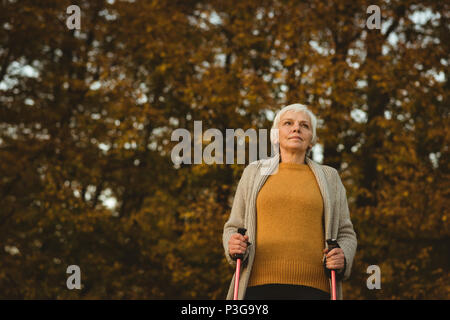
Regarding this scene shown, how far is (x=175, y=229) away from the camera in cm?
959

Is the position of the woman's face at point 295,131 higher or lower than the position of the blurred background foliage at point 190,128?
lower

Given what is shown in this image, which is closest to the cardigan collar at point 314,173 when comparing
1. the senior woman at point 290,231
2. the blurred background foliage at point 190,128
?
the senior woman at point 290,231

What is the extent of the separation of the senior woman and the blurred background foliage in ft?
17.8

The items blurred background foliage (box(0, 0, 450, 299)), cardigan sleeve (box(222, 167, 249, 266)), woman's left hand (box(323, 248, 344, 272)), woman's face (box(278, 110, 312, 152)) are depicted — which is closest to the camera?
woman's left hand (box(323, 248, 344, 272))

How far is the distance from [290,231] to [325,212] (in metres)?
A: 0.23

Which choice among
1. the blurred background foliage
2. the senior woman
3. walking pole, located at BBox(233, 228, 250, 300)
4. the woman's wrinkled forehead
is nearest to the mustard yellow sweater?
the senior woman

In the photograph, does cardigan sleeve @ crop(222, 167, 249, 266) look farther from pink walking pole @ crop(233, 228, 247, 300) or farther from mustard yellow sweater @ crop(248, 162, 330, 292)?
pink walking pole @ crop(233, 228, 247, 300)

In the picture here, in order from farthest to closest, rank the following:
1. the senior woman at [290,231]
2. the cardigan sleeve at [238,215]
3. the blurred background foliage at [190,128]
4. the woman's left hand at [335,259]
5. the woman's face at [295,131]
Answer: the blurred background foliage at [190,128]
the woman's face at [295,131]
the cardigan sleeve at [238,215]
the senior woman at [290,231]
the woman's left hand at [335,259]

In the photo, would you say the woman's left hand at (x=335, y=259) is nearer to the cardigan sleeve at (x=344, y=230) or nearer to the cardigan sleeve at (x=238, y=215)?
the cardigan sleeve at (x=344, y=230)

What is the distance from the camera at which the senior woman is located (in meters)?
3.10

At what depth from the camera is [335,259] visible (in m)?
3.00

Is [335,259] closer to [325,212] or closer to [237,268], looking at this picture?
[325,212]

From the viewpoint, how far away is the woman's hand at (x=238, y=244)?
308cm

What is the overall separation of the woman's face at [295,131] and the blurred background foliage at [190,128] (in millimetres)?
5271
